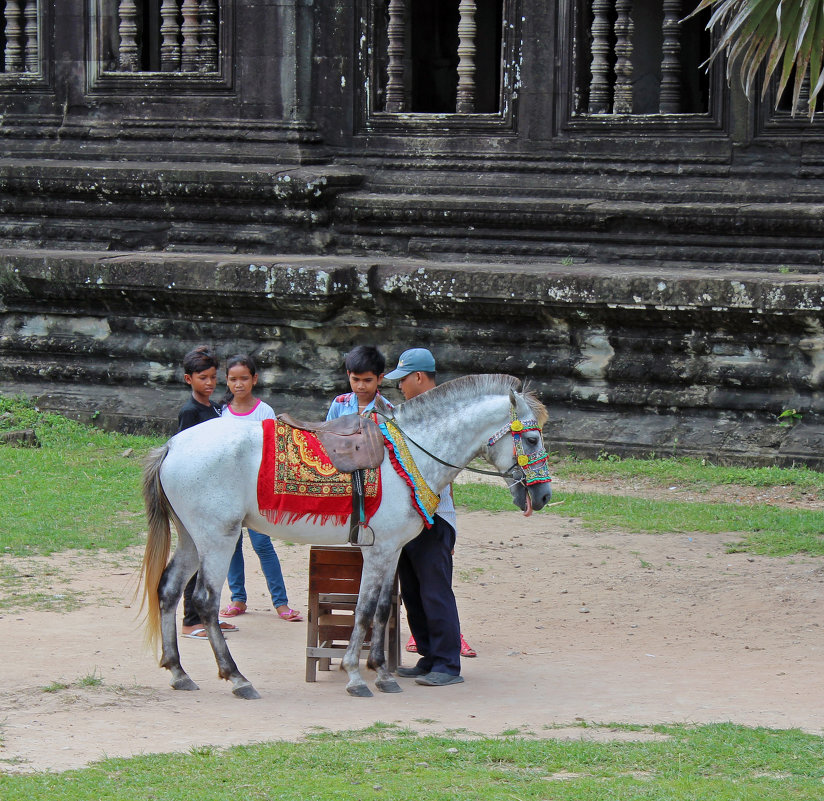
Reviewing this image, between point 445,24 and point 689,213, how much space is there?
17.3 feet

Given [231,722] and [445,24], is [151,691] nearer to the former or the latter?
[231,722]

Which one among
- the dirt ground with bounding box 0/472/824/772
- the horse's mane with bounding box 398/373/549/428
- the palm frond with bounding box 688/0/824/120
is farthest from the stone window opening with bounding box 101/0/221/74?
the horse's mane with bounding box 398/373/549/428

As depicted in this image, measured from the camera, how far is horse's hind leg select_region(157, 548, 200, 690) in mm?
6078

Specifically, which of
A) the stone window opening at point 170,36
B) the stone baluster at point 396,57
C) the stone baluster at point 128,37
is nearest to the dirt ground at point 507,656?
the stone baluster at point 396,57

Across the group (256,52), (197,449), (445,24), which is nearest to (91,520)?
(197,449)

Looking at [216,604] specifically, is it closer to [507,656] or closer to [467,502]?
[507,656]

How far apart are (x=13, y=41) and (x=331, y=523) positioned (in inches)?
332

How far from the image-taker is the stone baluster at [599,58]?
11055 millimetres

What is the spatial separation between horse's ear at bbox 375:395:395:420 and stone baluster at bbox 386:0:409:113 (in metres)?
6.00

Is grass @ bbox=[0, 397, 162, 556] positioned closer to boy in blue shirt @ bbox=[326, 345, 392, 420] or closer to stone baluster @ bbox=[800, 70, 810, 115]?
boy in blue shirt @ bbox=[326, 345, 392, 420]

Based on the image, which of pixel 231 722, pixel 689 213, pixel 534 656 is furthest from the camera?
pixel 689 213

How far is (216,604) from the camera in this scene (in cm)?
605

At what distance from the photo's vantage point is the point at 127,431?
1193 cm

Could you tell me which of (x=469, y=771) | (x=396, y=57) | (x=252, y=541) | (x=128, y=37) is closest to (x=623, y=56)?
(x=396, y=57)
